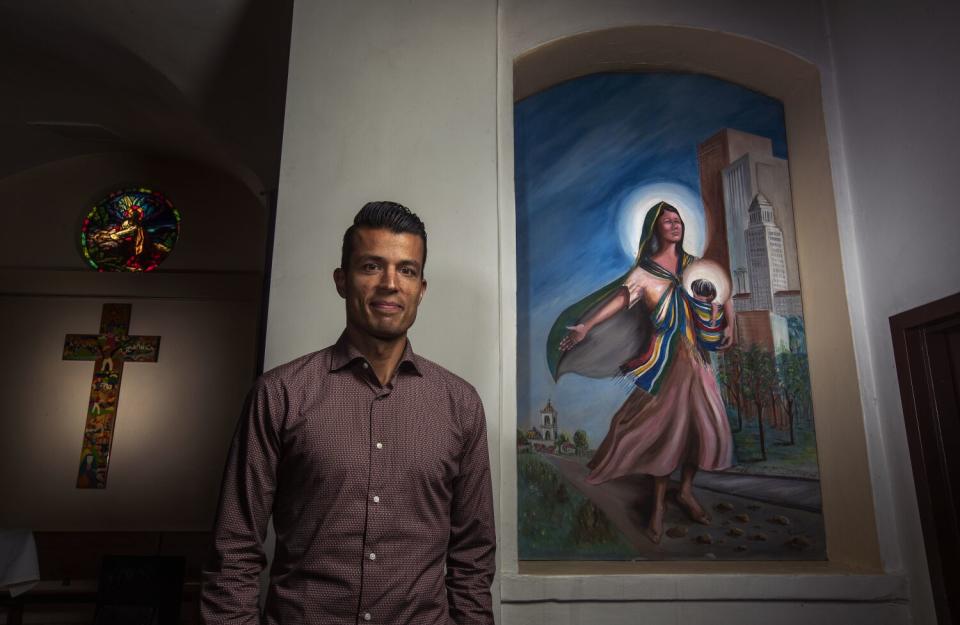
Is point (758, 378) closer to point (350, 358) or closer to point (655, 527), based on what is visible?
point (655, 527)

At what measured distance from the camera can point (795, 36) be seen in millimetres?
A: 2807

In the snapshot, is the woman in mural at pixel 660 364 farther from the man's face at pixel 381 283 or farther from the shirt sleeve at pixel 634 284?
the man's face at pixel 381 283

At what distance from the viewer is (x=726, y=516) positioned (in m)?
2.59

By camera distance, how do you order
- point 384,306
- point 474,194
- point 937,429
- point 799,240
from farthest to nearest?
point 799,240 → point 474,194 → point 937,429 → point 384,306

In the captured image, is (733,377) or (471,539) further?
(733,377)

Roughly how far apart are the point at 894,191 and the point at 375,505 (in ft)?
7.28

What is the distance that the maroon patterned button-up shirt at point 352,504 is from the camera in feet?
4.61

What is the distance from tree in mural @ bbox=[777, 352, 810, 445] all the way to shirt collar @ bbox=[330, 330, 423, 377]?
5.92 feet

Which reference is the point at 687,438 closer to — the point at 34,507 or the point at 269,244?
the point at 269,244

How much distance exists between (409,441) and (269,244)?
8.83ft

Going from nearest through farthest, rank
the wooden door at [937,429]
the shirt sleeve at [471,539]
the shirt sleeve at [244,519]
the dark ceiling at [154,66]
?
1. the shirt sleeve at [244,519]
2. the shirt sleeve at [471,539]
3. the wooden door at [937,429]
4. the dark ceiling at [154,66]

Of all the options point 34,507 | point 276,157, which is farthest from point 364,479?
point 34,507

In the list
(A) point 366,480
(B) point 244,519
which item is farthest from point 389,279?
(B) point 244,519

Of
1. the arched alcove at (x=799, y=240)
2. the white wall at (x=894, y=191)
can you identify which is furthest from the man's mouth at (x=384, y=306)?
the white wall at (x=894, y=191)
